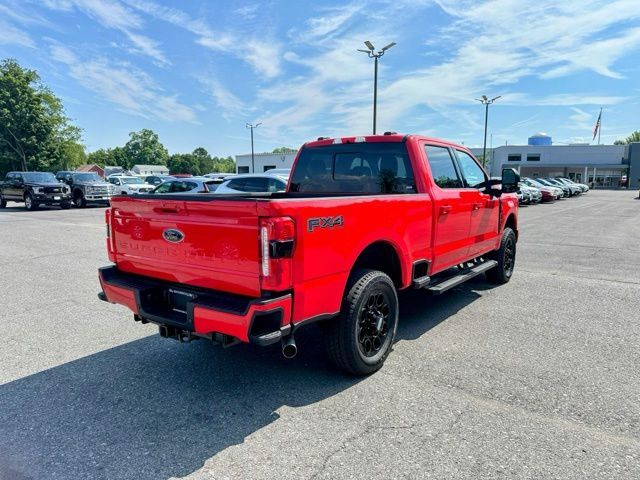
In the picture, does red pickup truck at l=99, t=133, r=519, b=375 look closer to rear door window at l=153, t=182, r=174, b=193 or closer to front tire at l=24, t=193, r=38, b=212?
rear door window at l=153, t=182, r=174, b=193

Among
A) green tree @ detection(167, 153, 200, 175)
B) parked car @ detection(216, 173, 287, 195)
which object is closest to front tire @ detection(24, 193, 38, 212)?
parked car @ detection(216, 173, 287, 195)

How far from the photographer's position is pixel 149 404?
3311 millimetres

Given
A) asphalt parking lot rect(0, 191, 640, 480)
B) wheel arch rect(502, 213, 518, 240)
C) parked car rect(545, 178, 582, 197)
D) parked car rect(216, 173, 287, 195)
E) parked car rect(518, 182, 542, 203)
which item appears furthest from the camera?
parked car rect(545, 178, 582, 197)

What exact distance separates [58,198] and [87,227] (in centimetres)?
973

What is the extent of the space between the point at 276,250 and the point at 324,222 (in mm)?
463

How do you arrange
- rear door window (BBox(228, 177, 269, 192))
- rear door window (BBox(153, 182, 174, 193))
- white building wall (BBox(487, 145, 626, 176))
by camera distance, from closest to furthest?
rear door window (BBox(228, 177, 269, 192)), rear door window (BBox(153, 182, 174, 193)), white building wall (BBox(487, 145, 626, 176))

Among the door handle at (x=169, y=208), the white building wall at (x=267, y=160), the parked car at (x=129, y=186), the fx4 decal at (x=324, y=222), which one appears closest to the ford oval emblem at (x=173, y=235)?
the door handle at (x=169, y=208)

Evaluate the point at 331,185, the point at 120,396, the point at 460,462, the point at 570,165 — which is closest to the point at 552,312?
the point at 331,185

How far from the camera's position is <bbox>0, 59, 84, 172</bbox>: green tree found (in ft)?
136

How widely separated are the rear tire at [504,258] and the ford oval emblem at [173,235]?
197 inches

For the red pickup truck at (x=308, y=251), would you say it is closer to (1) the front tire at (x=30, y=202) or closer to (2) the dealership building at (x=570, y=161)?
(1) the front tire at (x=30, y=202)

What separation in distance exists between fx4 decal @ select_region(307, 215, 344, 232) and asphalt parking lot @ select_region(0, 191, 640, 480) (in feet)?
4.37

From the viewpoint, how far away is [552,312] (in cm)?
551

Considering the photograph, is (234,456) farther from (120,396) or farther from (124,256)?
(124,256)
